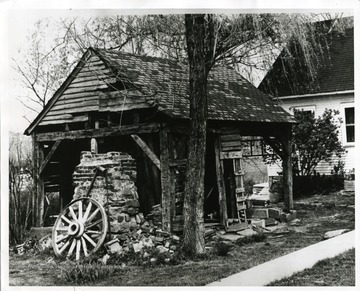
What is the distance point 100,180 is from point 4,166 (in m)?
2.94

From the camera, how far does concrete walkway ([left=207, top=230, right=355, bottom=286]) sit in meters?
6.98

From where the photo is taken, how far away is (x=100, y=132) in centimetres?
1081

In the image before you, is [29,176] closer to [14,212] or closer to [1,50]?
[14,212]

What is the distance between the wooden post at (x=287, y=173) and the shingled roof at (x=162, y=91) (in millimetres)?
611

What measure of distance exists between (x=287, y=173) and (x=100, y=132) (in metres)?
5.50

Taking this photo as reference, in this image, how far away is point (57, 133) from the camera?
11.5 meters

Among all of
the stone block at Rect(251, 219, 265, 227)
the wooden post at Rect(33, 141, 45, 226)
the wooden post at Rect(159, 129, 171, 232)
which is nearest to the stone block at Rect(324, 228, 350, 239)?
the stone block at Rect(251, 219, 265, 227)

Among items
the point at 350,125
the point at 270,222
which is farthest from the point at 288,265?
the point at 350,125

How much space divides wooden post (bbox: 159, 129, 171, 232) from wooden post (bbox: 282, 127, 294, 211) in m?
4.70

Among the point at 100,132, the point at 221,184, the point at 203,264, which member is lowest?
the point at 203,264

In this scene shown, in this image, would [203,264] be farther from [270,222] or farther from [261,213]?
[261,213]

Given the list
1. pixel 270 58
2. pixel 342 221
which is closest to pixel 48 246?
pixel 270 58

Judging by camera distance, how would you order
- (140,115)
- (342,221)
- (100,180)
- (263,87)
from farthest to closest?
(263,87) < (342,221) < (140,115) < (100,180)
